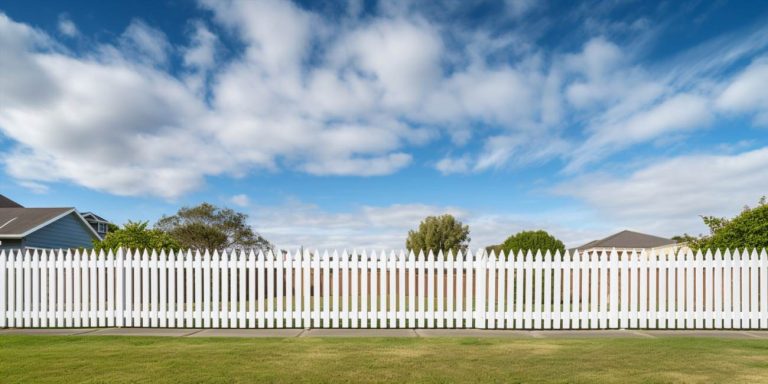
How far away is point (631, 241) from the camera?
134ft

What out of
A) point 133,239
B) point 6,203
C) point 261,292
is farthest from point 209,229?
point 261,292

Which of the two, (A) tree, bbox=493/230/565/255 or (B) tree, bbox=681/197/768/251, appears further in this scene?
(A) tree, bbox=493/230/565/255

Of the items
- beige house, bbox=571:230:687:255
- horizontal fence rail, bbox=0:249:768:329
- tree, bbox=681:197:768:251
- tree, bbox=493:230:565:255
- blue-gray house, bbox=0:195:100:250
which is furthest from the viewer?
beige house, bbox=571:230:687:255

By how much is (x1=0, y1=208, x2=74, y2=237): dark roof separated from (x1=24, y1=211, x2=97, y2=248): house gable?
1.04 feet

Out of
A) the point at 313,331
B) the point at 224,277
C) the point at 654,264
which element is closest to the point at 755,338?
the point at 654,264

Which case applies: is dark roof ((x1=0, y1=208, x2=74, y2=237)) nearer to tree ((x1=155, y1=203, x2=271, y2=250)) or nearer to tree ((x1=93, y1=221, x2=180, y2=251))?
tree ((x1=93, y1=221, x2=180, y2=251))

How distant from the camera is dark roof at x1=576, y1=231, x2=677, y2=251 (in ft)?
130

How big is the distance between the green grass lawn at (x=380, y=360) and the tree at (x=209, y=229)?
34.1 m

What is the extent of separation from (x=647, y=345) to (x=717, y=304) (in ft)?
9.84

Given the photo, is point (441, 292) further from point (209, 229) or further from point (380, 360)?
point (209, 229)

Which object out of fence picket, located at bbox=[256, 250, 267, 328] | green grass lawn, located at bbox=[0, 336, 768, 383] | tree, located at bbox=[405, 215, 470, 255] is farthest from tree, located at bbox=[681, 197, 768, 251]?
tree, located at bbox=[405, 215, 470, 255]

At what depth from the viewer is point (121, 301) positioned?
10375 mm

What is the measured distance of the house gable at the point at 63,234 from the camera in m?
23.0

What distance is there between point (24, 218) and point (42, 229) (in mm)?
1709
